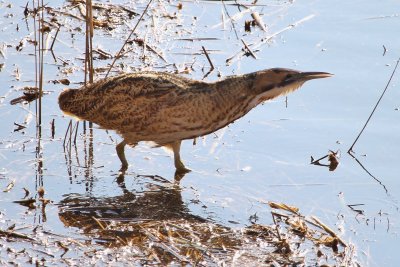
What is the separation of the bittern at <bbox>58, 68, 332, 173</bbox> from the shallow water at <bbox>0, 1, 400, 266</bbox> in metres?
0.36

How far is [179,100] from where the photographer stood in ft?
25.5

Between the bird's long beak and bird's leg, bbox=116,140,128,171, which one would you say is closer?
the bird's long beak

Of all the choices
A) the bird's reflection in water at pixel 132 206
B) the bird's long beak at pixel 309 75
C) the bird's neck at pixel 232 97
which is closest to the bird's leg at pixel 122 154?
the bird's reflection in water at pixel 132 206

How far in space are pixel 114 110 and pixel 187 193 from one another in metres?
0.78

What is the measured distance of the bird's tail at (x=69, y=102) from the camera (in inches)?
320

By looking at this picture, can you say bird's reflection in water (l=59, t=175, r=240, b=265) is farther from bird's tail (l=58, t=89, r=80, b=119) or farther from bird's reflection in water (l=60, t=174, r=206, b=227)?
bird's tail (l=58, t=89, r=80, b=119)

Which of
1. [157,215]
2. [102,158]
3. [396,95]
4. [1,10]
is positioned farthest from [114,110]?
[1,10]

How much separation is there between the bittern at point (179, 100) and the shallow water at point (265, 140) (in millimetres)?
364

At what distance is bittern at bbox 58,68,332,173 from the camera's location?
778 cm

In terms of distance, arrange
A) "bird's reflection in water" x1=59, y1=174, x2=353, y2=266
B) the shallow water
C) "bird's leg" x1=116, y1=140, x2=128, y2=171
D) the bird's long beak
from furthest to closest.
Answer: "bird's leg" x1=116, y1=140, x2=128, y2=171, the bird's long beak, the shallow water, "bird's reflection in water" x1=59, y1=174, x2=353, y2=266

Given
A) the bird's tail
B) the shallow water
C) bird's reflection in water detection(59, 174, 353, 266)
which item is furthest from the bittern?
bird's reflection in water detection(59, 174, 353, 266)

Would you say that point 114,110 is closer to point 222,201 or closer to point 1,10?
point 222,201

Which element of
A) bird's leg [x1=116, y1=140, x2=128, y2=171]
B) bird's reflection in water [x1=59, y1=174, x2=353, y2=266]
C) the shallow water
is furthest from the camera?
bird's leg [x1=116, y1=140, x2=128, y2=171]

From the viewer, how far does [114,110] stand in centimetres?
796
